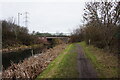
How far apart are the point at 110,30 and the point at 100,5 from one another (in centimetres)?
441

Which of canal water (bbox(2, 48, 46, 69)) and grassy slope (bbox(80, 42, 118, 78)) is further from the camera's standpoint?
canal water (bbox(2, 48, 46, 69))

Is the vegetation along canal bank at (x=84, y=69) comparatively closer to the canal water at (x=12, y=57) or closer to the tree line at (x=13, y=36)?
the canal water at (x=12, y=57)

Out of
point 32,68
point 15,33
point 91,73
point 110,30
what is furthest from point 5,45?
point 91,73

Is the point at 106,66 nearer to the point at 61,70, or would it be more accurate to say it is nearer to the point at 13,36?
the point at 61,70

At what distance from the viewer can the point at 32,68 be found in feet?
46.4

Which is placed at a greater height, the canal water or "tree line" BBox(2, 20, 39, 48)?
"tree line" BBox(2, 20, 39, 48)

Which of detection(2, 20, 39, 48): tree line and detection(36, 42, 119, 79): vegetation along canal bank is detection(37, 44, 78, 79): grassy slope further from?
detection(2, 20, 39, 48): tree line

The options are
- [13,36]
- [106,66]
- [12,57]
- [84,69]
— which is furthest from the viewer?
[13,36]

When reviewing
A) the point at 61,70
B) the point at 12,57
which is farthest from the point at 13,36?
the point at 61,70

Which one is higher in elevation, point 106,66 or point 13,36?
point 13,36

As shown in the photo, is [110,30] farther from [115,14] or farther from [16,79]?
[16,79]

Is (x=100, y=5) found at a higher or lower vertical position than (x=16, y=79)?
higher

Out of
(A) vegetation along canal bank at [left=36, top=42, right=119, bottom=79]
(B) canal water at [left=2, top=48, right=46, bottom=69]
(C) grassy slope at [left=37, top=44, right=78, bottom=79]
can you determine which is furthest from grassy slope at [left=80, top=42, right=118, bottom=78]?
(B) canal water at [left=2, top=48, right=46, bottom=69]

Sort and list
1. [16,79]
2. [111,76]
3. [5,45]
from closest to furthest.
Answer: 1. [111,76]
2. [16,79]
3. [5,45]
